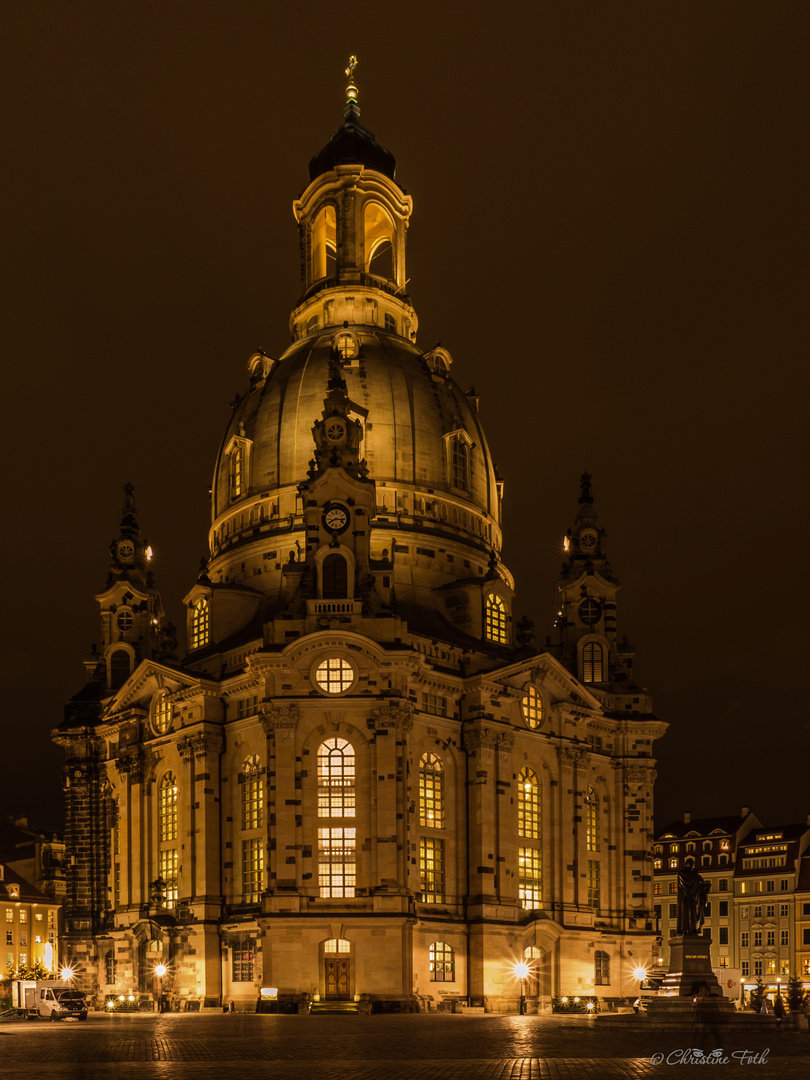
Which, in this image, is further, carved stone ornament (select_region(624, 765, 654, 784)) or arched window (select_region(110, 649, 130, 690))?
arched window (select_region(110, 649, 130, 690))

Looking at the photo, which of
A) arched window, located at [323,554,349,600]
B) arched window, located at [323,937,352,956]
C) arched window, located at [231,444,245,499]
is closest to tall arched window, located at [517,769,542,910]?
arched window, located at [323,937,352,956]

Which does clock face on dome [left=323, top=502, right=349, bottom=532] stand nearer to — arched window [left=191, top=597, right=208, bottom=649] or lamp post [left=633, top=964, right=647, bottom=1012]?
arched window [left=191, top=597, right=208, bottom=649]

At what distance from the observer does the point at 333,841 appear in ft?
270

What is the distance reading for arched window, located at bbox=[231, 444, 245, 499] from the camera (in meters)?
103

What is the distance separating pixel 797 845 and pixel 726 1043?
9791cm

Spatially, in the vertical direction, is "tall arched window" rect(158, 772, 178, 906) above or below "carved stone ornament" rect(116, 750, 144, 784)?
below

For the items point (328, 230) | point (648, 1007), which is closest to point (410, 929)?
point (648, 1007)

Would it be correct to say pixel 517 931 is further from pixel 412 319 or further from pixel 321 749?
pixel 412 319

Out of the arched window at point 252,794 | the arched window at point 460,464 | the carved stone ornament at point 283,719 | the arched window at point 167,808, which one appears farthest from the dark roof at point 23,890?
the carved stone ornament at point 283,719

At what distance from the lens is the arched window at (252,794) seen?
86125mm

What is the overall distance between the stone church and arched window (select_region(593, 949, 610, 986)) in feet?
1.09

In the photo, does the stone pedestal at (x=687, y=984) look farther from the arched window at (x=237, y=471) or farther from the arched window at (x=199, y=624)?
the arched window at (x=237, y=471)

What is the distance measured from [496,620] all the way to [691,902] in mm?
40153

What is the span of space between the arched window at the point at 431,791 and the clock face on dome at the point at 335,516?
48.8 feet
